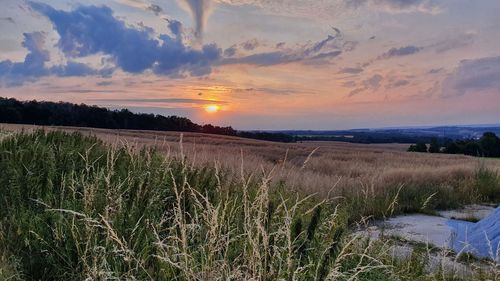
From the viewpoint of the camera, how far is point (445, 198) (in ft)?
30.5

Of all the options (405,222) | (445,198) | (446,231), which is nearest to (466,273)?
(446,231)

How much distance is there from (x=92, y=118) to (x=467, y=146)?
148 feet

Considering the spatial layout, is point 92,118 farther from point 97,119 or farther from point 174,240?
point 174,240

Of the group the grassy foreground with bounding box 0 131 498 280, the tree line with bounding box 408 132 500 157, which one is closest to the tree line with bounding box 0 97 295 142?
the tree line with bounding box 408 132 500 157

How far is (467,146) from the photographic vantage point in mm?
57375

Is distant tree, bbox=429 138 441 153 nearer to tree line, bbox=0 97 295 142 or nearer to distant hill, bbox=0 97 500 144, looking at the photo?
distant hill, bbox=0 97 500 144

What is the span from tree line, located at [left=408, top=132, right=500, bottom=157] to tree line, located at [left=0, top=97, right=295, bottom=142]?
1617 cm

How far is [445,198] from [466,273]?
5.12 meters

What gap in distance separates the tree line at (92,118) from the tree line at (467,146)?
53.1 feet

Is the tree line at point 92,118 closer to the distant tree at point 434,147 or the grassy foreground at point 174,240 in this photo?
the distant tree at point 434,147

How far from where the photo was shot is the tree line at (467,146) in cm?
5412

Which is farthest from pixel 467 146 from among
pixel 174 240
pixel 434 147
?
pixel 174 240

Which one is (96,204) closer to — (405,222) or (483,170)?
(405,222)

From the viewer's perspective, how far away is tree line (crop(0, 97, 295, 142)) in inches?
2058
